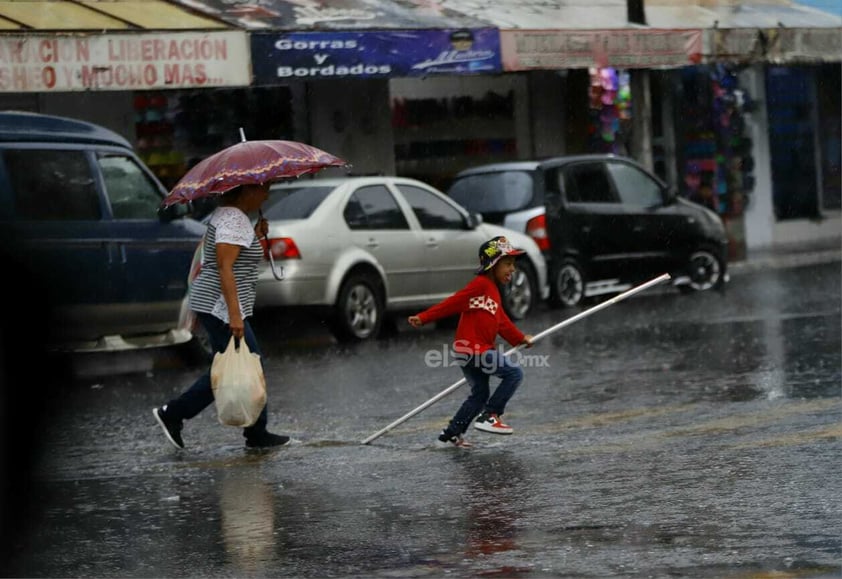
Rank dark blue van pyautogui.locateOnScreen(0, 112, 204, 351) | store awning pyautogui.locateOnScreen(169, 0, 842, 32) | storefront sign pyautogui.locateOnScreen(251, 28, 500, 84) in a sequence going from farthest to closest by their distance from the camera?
store awning pyautogui.locateOnScreen(169, 0, 842, 32), storefront sign pyautogui.locateOnScreen(251, 28, 500, 84), dark blue van pyautogui.locateOnScreen(0, 112, 204, 351)

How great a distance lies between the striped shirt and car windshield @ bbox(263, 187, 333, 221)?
6.94m

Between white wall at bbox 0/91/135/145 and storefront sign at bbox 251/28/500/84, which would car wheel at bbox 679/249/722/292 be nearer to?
storefront sign at bbox 251/28/500/84

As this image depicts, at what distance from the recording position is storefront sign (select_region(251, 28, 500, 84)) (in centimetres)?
2100

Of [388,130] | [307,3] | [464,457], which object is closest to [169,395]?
[464,457]

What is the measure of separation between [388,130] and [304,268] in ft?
28.4

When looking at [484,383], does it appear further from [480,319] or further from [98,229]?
[98,229]

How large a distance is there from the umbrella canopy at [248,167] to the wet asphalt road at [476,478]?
144 centimetres

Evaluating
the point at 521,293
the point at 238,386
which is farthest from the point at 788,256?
Result: the point at 238,386

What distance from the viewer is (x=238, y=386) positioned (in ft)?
31.8

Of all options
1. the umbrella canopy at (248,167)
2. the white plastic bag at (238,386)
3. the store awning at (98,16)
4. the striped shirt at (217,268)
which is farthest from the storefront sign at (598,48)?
the white plastic bag at (238,386)

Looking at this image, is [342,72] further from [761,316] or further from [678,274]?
[761,316]

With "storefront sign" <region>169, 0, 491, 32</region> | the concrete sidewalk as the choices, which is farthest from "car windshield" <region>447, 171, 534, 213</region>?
the concrete sidewalk

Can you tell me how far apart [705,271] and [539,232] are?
316 centimetres

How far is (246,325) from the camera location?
410 inches
